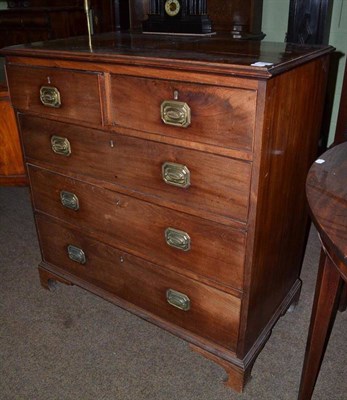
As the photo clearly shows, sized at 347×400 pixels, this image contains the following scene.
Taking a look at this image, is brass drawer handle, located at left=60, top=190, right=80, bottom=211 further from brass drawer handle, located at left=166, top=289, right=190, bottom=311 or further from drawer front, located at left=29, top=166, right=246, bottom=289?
brass drawer handle, located at left=166, top=289, right=190, bottom=311

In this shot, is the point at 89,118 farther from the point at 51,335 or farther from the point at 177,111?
the point at 51,335

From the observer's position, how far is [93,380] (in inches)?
63.5

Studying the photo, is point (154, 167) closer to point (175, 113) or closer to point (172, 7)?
point (175, 113)

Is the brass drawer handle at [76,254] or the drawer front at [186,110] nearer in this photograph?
the drawer front at [186,110]

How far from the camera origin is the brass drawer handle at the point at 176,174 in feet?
4.40

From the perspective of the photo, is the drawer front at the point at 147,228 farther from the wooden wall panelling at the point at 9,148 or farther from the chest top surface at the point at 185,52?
the wooden wall panelling at the point at 9,148

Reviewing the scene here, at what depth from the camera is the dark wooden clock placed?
5.54 ft

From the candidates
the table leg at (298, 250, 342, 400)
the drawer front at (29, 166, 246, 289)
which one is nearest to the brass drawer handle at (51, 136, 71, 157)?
the drawer front at (29, 166, 246, 289)

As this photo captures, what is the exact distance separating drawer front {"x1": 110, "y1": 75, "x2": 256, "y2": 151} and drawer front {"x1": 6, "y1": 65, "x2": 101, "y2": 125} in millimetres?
91

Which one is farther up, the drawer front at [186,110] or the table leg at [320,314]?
the drawer front at [186,110]

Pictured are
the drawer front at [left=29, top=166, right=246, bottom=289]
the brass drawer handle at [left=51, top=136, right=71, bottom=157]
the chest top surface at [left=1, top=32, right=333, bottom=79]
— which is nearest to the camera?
the chest top surface at [left=1, top=32, right=333, bottom=79]

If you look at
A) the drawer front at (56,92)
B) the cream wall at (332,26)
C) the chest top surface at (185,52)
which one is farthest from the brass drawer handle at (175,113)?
the cream wall at (332,26)

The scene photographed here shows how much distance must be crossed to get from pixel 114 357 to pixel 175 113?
1.03m

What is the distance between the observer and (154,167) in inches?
55.7
